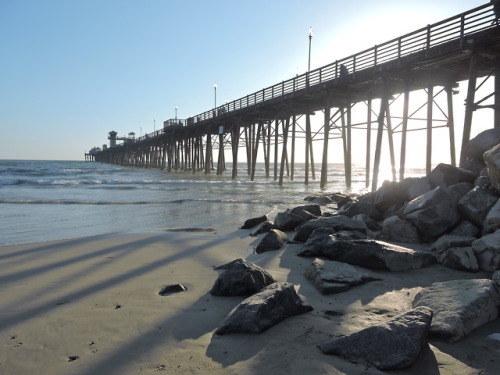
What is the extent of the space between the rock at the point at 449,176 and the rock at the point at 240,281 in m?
4.10

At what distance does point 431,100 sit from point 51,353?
14.6m

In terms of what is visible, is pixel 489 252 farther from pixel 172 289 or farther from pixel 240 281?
pixel 172 289

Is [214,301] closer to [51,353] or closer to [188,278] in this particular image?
[188,278]

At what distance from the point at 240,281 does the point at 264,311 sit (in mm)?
665

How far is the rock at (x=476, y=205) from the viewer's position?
467cm

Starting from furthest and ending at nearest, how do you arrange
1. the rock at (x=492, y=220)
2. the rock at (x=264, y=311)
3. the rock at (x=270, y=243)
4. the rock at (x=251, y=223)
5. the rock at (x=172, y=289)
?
the rock at (x=251, y=223) → the rock at (x=270, y=243) → the rock at (x=492, y=220) → the rock at (x=172, y=289) → the rock at (x=264, y=311)

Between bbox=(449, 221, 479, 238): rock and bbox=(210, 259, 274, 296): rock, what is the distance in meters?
2.94

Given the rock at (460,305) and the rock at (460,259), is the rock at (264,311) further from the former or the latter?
the rock at (460,259)

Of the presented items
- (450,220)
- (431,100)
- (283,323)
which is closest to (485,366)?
(283,323)

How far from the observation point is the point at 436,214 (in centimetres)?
495

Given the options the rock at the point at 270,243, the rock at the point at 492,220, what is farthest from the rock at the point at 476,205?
the rock at the point at 270,243

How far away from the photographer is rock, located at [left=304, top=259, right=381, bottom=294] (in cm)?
333

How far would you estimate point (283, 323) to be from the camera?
265 centimetres

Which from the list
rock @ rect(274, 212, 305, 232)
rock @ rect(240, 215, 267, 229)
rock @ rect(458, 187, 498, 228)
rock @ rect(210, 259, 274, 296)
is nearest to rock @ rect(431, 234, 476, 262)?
rock @ rect(458, 187, 498, 228)
